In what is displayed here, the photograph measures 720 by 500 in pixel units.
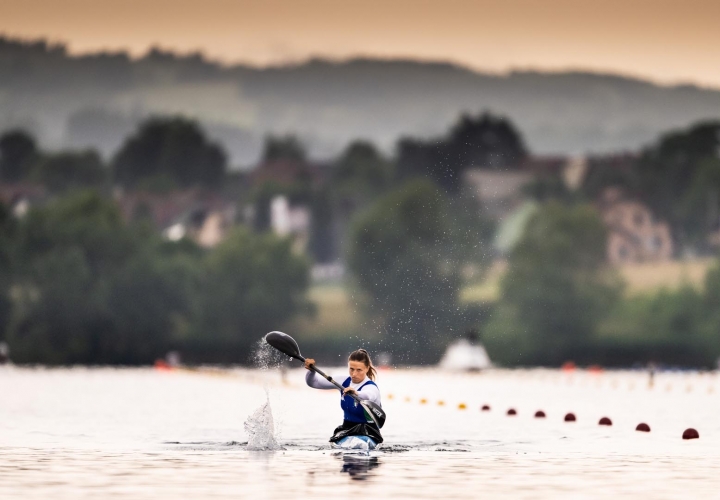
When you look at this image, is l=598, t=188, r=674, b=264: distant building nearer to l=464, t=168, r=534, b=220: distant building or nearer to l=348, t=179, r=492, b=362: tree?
l=464, t=168, r=534, b=220: distant building

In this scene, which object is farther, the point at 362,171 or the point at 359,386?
the point at 362,171

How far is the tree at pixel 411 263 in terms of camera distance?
113500 millimetres

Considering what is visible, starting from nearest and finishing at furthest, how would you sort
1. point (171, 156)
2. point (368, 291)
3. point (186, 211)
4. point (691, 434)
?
point (691, 434)
point (368, 291)
point (186, 211)
point (171, 156)

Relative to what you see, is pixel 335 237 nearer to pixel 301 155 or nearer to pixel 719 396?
pixel 301 155

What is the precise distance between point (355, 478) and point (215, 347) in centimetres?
9493

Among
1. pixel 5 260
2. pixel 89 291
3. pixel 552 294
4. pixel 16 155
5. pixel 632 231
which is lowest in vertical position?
pixel 552 294

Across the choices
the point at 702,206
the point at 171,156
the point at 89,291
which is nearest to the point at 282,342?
the point at 89,291

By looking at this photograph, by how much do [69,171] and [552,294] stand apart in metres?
68.5

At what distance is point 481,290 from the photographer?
122875 mm

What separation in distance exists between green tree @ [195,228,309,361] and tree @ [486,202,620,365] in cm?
1548

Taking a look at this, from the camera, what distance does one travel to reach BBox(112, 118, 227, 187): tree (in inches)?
6476

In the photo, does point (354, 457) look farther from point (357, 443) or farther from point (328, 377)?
point (328, 377)

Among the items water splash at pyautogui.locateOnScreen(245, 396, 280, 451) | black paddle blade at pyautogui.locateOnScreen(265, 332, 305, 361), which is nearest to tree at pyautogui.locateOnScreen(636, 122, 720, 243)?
water splash at pyautogui.locateOnScreen(245, 396, 280, 451)

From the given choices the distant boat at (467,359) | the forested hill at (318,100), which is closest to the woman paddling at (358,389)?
the distant boat at (467,359)
